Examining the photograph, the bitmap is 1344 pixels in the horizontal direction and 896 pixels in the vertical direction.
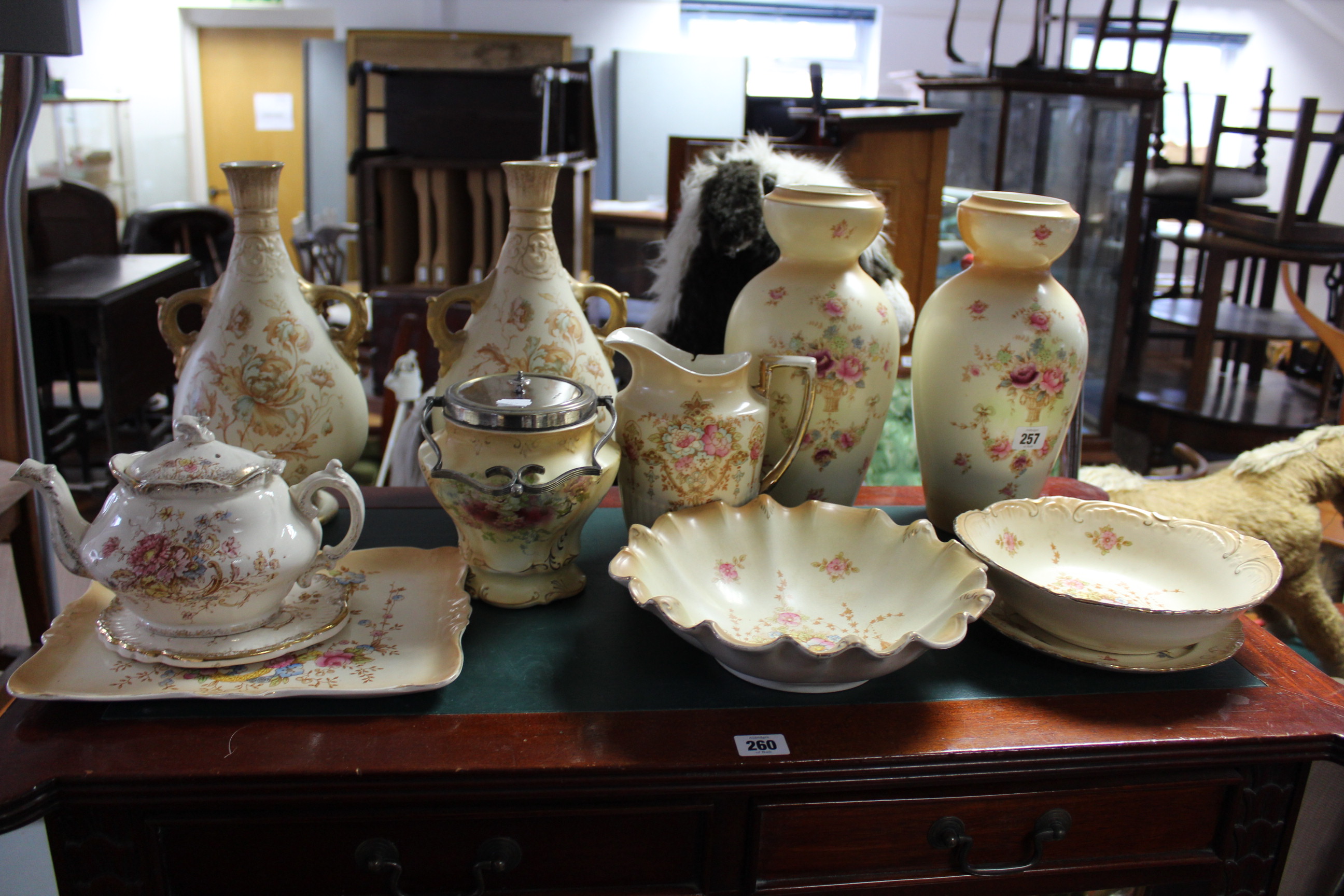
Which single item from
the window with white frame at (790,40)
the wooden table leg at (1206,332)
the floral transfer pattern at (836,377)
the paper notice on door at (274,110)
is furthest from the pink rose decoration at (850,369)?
the paper notice on door at (274,110)

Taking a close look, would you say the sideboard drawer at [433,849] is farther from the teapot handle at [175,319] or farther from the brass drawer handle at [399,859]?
the teapot handle at [175,319]

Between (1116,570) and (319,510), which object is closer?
(319,510)

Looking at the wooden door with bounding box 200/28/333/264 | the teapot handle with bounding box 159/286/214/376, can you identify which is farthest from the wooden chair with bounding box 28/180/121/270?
the teapot handle with bounding box 159/286/214/376

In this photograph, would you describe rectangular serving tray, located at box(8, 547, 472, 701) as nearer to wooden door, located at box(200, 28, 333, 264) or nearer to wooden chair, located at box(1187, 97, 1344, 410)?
wooden chair, located at box(1187, 97, 1344, 410)

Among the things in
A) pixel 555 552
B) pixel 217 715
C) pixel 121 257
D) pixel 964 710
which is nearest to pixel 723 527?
pixel 555 552

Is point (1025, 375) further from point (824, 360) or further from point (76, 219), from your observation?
point (76, 219)

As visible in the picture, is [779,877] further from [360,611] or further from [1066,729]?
[360,611]

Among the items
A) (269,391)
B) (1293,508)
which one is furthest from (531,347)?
(1293,508)

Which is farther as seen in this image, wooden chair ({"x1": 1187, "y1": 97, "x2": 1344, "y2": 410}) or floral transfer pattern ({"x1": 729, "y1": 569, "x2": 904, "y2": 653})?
wooden chair ({"x1": 1187, "y1": 97, "x2": 1344, "y2": 410})

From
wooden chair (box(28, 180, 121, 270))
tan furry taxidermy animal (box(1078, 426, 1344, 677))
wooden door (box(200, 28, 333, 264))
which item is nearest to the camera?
tan furry taxidermy animal (box(1078, 426, 1344, 677))

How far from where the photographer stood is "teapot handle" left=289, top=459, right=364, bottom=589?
0.72 meters

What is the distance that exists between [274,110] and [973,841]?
5450mm

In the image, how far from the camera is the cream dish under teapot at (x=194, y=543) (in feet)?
2.17

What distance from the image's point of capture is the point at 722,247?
4.57 ft
